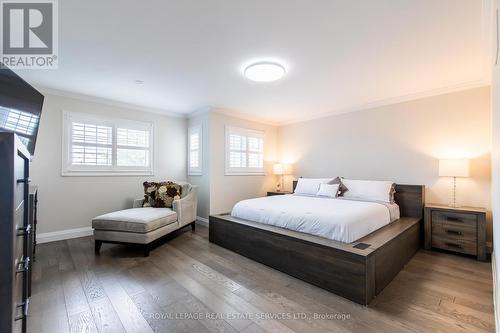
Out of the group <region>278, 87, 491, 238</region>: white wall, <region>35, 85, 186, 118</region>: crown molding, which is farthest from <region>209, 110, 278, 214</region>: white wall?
<region>278, 87, 491, 238</region>: white wall

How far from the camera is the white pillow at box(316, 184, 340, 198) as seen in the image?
384cm

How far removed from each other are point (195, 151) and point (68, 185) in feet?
7.08

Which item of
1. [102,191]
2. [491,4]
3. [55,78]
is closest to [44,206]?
[102,191]

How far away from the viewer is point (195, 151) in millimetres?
4746

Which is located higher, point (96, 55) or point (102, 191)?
point (96, 55)

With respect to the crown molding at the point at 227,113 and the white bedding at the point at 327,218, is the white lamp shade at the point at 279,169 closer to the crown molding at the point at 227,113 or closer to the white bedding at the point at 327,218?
the crown molding at the point at 227,113

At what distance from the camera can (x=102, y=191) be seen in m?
3.83

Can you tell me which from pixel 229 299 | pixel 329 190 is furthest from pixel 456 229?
pixel 229 299

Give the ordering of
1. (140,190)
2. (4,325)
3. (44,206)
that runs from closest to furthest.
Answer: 1. (4,325)
2. (44,206)
3. (140,190)

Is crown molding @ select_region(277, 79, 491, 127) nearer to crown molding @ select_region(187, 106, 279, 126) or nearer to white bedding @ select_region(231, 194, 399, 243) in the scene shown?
crown molding @ select_region(187, 106, 279, 126)

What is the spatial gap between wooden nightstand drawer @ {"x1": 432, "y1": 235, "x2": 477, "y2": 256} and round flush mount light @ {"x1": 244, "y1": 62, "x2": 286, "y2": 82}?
3028 mm

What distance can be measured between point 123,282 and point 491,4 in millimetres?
3767

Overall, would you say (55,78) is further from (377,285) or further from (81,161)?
(377,285)

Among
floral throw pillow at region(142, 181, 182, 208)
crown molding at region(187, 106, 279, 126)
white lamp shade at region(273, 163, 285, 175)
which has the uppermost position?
crown molding at region(187, 106, 279, 126)
